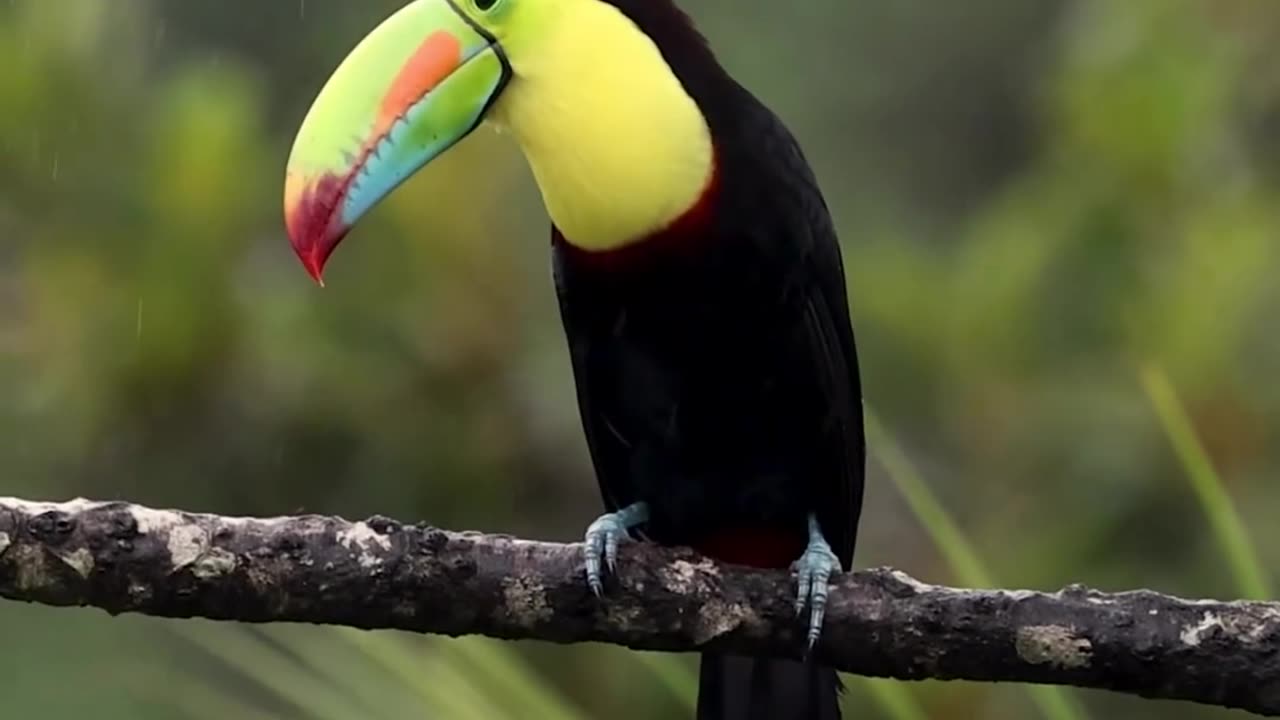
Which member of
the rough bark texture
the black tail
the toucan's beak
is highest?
the toucan's beak

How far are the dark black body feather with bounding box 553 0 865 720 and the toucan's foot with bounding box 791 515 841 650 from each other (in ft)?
0.51

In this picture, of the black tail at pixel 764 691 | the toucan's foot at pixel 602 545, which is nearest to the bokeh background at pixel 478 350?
the black tail at pixel 764 691

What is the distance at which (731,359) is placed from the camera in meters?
1.41

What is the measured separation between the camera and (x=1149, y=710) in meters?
2.05

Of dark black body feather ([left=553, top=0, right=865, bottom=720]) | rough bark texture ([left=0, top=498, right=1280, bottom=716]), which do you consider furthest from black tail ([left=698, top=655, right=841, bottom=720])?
rough bark texture ([left=0, top=498, right=1280, bottom=716])

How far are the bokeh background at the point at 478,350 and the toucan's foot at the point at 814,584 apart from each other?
1.43 ft

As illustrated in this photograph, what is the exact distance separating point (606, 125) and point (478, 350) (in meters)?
0.58

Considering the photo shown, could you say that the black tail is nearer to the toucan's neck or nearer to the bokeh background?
the bokeh background

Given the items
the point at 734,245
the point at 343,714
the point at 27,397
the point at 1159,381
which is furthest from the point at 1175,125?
the point at 27,397

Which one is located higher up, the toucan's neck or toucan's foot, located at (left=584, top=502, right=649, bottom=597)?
the toucan's neck

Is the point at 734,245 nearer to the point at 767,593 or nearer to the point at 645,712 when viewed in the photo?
the point at 767,593

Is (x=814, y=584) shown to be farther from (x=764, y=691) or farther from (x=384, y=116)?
(x=384, y=116)

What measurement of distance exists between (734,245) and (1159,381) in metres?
0.40

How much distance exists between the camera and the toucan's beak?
4.19ft
